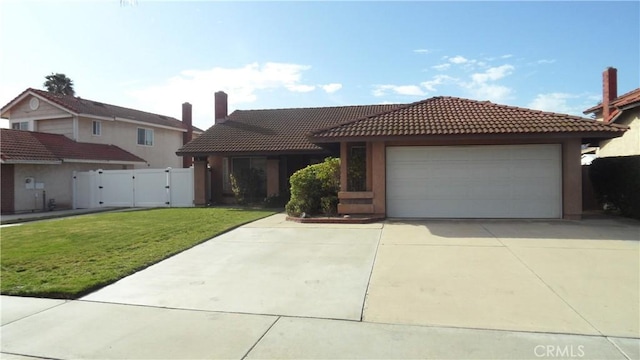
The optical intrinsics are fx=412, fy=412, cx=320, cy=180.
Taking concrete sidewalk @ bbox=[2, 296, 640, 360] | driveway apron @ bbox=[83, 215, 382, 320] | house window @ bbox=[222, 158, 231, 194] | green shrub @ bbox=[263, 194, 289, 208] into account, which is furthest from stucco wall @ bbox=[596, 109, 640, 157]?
house window @ bbox=[222, 158, 231, 194]

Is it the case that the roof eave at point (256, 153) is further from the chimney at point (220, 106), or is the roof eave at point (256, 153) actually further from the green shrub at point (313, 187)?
the chimney at point (220, 106)

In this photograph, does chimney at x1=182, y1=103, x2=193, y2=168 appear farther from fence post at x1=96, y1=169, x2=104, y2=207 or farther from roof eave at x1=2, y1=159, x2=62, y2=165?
roof eave at x1=2, y1=159, x2=62, y2=165

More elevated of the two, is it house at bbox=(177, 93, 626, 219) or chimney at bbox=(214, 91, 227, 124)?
chimney at bbox=(214, 91, 227, 124)

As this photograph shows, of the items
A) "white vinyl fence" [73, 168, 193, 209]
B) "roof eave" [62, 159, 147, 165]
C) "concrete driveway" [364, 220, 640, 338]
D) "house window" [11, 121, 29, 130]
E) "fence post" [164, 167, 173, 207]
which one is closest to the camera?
"concrete driveway" [364, 220, 640, 338]

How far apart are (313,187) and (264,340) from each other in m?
9.68

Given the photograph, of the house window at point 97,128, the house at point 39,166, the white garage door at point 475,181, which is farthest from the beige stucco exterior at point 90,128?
the white garage door at point 475,181

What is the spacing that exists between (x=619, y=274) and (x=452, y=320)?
142 inches

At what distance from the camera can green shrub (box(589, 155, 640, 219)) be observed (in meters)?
12.2

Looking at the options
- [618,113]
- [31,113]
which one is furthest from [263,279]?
[31,113]

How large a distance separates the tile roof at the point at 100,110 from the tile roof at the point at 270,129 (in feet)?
29.0

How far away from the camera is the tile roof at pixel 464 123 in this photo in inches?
472

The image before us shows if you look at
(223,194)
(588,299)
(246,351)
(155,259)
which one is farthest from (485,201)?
(223,194)

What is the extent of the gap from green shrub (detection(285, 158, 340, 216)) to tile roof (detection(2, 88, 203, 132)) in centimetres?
1766

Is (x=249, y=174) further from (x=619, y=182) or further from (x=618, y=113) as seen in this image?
(x=618, y=113)
